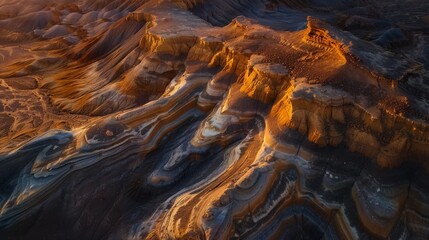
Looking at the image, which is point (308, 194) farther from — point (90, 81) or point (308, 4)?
point (308, 4)

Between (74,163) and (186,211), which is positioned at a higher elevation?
(186,211)

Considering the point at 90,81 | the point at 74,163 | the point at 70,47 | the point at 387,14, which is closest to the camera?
the point at 74,163

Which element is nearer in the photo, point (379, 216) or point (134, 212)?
point (379, 216)

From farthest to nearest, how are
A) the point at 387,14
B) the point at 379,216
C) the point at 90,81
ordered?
the point at 387,14, the point at 90,81, the point at 379,216

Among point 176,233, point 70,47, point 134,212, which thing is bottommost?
point 70,47

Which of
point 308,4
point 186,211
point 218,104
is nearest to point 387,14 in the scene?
point 308,4

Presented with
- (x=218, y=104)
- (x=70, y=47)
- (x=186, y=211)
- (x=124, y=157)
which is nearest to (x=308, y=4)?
(x=70, y=47)
